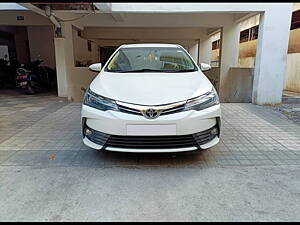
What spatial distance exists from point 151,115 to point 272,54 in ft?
16.7

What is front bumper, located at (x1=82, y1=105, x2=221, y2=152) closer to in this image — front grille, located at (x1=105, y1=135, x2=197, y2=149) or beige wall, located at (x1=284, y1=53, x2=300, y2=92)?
front grille, located at (x1=105, y1=135, x2=197, y2=149)

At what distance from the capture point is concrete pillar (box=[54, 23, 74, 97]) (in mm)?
7461

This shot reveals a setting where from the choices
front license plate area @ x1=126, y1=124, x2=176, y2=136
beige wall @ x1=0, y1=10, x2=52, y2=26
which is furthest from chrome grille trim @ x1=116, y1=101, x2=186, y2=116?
beige wall @ x1=0, y1=10, x2=52, y2=26

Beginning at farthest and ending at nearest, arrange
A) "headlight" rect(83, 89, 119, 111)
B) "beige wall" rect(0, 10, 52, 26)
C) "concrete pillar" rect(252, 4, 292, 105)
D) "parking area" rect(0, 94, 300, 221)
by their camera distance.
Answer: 1. "beige wall" rect(0, 10, 52, 26)
2. "concrete pillar" rect(252, 4, 292, 105)
3. "headlight" rect(83, 89, 119, 111)
4. "parking area" rect(0, 94, 300, 221)

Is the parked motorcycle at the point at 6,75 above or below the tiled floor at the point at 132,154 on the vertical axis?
above

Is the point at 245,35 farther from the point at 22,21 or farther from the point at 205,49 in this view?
the point at 22,21

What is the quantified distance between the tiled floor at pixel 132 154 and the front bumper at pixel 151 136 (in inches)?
12.6

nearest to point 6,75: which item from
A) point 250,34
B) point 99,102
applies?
point 99,102

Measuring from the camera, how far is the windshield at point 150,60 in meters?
3.72

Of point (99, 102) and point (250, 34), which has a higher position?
point (250, 34)

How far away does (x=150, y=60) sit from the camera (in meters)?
3.92

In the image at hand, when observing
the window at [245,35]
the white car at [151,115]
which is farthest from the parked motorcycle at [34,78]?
the window at [245,35]

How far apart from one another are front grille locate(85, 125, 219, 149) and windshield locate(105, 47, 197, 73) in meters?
1.19

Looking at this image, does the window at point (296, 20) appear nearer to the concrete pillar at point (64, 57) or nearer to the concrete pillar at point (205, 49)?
the concrete pillar at point (205, 49)
